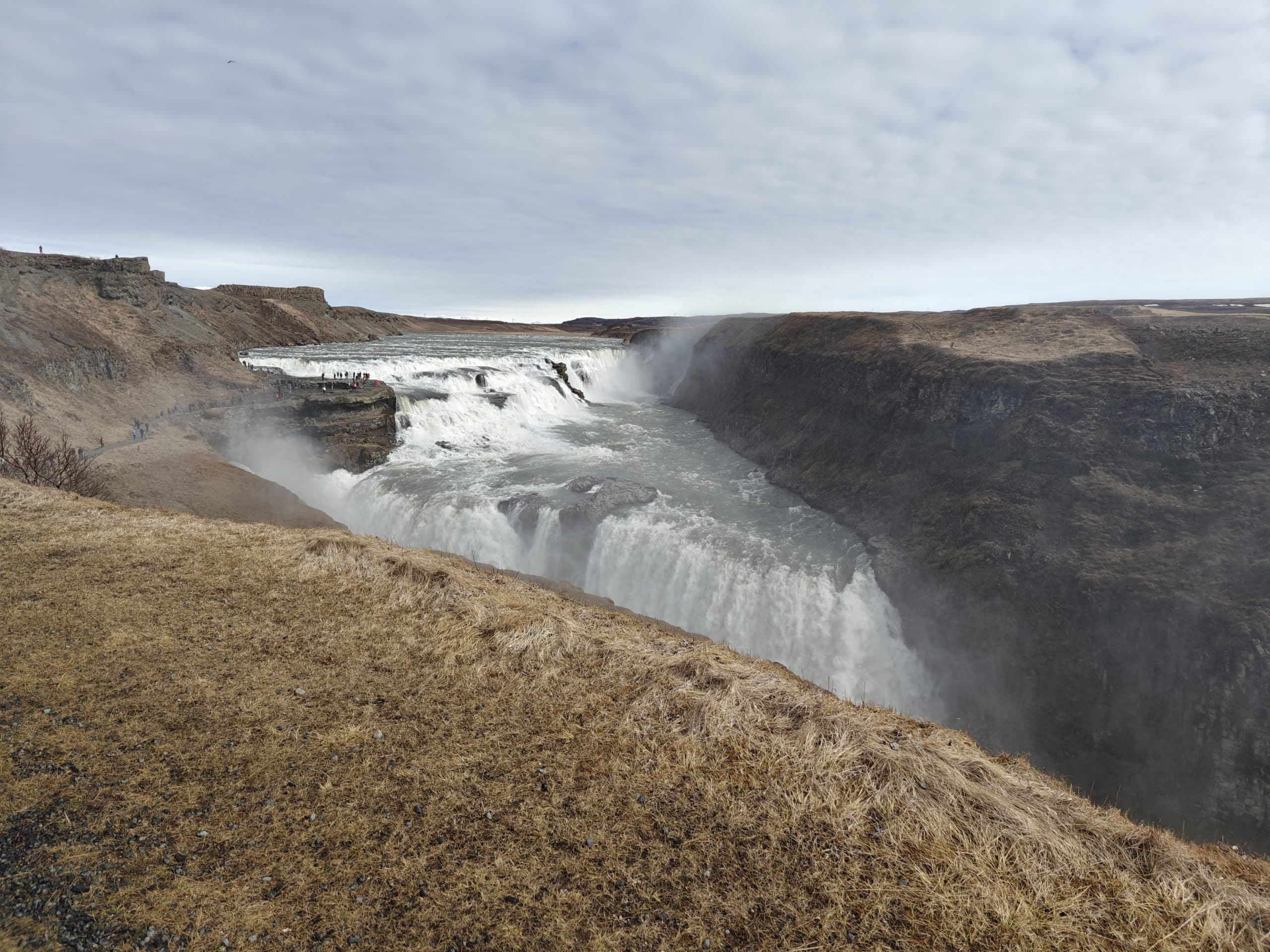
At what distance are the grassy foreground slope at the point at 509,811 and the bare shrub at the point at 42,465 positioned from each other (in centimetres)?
1058

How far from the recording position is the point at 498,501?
867 inches

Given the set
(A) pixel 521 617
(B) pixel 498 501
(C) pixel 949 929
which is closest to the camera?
(C) pixel 949 929

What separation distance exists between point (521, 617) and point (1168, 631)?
14.9 m

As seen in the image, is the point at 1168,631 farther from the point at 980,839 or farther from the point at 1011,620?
the point at 980,839

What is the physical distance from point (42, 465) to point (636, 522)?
17527 mm

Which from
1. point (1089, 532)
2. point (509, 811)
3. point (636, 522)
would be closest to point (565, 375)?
point (636, 522)

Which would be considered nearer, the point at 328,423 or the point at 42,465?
the point at 42,465

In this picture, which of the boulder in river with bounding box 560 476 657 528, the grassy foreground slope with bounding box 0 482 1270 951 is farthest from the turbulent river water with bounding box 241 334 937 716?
the grassy foreground slope with bounding box 0 482 1270 951

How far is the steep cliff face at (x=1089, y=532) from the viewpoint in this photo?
39.6 feet

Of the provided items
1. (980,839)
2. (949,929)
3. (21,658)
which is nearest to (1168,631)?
(980,839)

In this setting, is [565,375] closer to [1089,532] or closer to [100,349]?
[100,349]

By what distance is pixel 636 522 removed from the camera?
2048 cm

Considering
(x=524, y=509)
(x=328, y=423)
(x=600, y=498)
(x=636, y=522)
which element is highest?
(x=328, y=423)

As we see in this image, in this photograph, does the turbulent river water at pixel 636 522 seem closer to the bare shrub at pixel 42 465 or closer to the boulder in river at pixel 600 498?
the boulder in river at pixel 600 498
